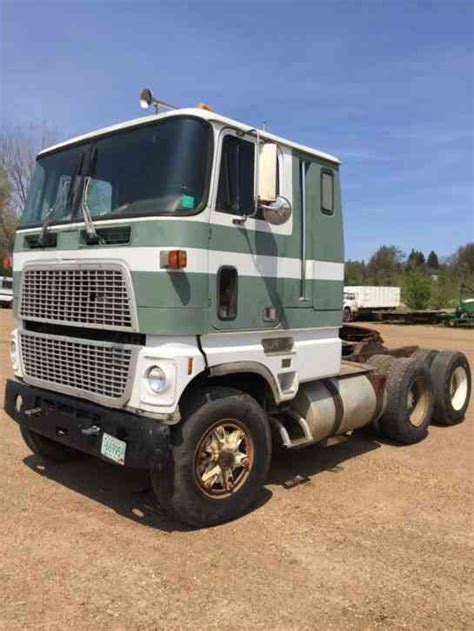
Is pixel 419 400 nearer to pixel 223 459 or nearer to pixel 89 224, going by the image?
pixel 223 459

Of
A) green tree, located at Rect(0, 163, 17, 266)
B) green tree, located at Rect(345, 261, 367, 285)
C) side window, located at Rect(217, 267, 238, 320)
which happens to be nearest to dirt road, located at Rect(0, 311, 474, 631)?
side window, located at Rect(217, 267, 238, 320)

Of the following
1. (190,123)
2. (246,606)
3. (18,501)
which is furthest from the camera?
(18,501)

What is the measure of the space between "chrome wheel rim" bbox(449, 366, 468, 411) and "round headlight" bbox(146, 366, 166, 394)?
18.3 ft

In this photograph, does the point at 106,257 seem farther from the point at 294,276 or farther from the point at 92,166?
the point at 294,276

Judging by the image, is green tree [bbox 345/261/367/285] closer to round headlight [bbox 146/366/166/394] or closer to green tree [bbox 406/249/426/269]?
green tree [bbox 406/249/426/269]

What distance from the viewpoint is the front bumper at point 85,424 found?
4379mm

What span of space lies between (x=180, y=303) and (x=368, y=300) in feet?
113

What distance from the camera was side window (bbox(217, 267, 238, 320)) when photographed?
191 inches

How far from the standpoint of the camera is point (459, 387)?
8977mm

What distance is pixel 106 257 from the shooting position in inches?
186

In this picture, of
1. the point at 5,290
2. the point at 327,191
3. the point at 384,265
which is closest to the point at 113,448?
the point at 327,191

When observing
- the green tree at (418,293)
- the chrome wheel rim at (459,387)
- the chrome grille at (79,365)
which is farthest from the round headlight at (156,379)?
the green tree at (418,293)

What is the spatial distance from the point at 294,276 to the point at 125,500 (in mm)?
2431

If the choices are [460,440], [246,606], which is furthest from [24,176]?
[246,606]
